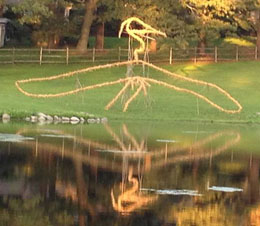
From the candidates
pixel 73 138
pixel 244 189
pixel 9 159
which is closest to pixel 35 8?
pixel 73 138

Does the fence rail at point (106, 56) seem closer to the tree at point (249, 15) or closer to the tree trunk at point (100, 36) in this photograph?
the tree at point (249, 15)

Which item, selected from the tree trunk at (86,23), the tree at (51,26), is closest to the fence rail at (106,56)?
the tree trunk at (86,23)

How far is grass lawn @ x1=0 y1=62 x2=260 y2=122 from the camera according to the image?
38438mm

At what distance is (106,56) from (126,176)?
1602 inches

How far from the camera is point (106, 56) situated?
60344mm

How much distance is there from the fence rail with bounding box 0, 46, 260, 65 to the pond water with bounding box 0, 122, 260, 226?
2661 centimetres

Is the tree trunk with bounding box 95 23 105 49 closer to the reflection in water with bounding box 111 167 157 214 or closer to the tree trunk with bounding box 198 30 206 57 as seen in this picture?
the tree trunk with bounding box 198 30 206 57

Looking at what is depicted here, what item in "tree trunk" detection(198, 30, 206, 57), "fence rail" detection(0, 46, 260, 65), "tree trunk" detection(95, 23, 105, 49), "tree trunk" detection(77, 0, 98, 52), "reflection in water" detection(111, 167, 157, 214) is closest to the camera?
"reflection in water" detection(111, 167, 157, 214)

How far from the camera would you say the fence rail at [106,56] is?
193 ft

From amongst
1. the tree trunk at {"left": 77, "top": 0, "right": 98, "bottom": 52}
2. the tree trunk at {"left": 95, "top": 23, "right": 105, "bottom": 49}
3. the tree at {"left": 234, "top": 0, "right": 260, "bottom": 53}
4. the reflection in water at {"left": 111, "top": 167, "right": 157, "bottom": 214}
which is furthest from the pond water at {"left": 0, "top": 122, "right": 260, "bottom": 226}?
the tree trunk at {"left": 95, "top": 23, "right": 105, "bottom": 49}

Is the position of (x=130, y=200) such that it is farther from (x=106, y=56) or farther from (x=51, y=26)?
(x=51, y=26)

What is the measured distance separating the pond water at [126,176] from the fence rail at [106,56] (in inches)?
1048

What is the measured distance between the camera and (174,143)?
91.4 ft

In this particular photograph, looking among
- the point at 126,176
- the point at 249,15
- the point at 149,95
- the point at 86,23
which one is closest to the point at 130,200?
the point at 126,176
